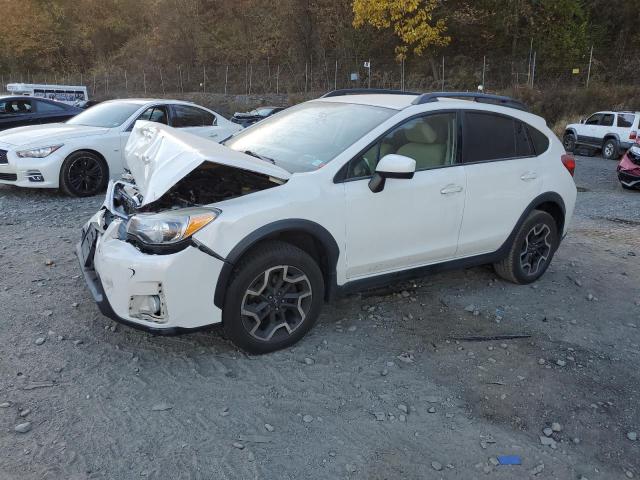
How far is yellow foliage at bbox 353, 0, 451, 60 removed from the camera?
93.0 ft

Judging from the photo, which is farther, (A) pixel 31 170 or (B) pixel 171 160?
(A) pixel 31 170

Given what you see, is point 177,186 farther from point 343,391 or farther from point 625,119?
point 625,119

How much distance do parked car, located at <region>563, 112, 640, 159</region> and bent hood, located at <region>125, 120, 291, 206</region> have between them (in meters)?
17.1

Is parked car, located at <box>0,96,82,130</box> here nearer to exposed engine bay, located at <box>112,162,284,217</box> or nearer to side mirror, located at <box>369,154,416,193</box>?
exposed engine bay, located at <box>112,162,284,217</box>

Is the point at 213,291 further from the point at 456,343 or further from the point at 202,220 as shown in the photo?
the point at 456,343

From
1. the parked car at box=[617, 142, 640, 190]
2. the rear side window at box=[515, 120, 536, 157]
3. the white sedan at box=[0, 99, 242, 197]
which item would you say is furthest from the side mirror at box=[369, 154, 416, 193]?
→ the parked car at box=[617, 142, 640, 190]

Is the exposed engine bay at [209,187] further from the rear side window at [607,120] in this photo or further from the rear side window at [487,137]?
the rear side window at [607,120]

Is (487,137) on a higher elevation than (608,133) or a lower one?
higher

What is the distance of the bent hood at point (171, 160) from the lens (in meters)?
3.38

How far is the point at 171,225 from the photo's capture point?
10.9 feet

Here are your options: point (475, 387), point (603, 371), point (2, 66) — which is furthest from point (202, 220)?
point (2, 66)

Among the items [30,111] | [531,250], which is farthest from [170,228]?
[30,111]

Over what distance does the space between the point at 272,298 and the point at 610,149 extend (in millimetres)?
17829

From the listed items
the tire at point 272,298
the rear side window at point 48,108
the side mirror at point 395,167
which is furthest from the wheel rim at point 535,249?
the rear side window at point 48,108
